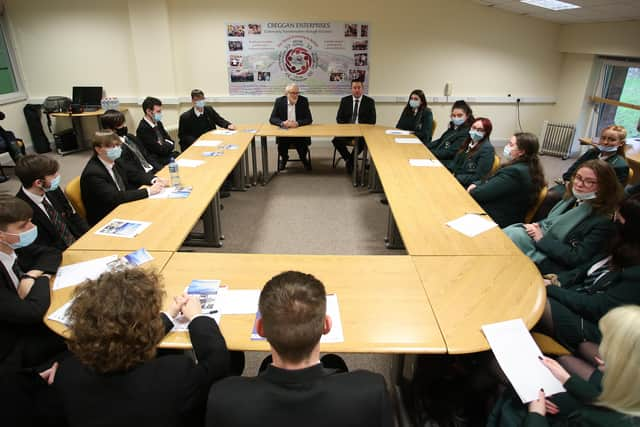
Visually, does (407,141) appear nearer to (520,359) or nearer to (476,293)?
(476,293)

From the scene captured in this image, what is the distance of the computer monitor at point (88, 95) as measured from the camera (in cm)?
687

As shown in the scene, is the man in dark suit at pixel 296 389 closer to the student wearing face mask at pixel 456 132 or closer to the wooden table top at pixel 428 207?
the wooden table top at pixel 428 207

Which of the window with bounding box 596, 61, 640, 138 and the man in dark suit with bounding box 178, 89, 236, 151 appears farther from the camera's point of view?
the window with bounding box 596, 61, 640, 138

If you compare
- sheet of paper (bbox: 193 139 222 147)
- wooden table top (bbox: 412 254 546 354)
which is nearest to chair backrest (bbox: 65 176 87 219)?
sheet of paper (bbox: 193 139 222 147)

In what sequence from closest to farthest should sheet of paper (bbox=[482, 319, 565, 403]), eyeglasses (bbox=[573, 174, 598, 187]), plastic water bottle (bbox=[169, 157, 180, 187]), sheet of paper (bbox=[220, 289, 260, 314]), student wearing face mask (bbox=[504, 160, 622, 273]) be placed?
sheet of paper (bbox=[482, 319, 565, 403]) → sheet of paper (bbox=[220, 289, 260, 314]) → student wearing face mask (bbox=[504, 160, 622, 273]) → eyeglasses (bbox=[573, 174, 598, 187]) → plastic water bottle (bbox=[169, 157, 180, 187])

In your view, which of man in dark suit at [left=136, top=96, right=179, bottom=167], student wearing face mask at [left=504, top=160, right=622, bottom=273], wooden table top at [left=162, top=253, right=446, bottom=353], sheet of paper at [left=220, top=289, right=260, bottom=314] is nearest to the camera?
wooden table top at [left=162, top=253, right=446, bottom=353]

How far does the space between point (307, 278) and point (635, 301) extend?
1.60 meters

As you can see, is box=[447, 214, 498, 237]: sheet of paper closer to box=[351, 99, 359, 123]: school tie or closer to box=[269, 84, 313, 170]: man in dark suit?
box=[269, 84, 313, 170]: man in dark suit

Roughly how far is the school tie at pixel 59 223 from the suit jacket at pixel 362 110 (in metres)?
4.28

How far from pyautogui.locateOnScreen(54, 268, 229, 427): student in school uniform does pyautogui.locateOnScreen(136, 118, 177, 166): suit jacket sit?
342 centimetres

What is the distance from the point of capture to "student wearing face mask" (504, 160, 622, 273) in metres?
2.37

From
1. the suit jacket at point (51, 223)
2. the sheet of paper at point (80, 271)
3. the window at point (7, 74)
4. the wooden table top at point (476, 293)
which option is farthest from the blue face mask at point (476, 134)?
the window at point (7, 74)

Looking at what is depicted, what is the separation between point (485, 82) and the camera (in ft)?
23.3

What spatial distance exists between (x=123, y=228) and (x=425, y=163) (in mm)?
2810
